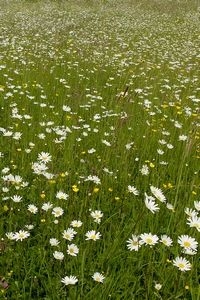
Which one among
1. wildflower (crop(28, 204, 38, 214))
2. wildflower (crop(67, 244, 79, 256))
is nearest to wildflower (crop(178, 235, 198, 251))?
wildflower (crop(67, 244, 79, 256))

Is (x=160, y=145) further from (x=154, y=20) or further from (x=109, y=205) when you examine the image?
(x=154, y=20)

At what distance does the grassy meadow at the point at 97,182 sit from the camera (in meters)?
3.01

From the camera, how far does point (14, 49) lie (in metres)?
11.5

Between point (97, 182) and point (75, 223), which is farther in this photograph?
point (97, 182)

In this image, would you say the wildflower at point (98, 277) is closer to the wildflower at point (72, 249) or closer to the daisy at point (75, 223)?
the wildflower at point (72, 249)

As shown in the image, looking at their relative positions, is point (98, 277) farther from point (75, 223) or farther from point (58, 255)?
point (75, 223)

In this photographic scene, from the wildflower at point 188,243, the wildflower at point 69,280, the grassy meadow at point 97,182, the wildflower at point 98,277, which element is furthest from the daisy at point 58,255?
the wildflower at point 188,243

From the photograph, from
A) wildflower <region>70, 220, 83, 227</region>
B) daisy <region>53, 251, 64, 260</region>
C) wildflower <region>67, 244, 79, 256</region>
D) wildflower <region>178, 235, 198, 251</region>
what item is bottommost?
daisy <region>53, 251, 64, 260</region>

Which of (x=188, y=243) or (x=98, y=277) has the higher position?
(x=188, y=243)

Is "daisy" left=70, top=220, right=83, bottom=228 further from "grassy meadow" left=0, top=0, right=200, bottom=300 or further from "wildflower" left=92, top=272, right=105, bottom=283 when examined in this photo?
"wildflower" left=92, top=272, right=105, bottom=283

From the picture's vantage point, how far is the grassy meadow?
3.01m

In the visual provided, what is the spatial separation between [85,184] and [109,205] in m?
0.41

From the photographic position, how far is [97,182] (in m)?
3.93

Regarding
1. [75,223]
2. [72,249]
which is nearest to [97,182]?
[75,223]
